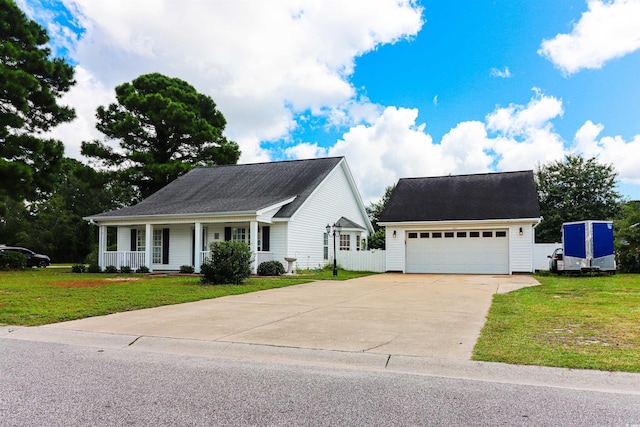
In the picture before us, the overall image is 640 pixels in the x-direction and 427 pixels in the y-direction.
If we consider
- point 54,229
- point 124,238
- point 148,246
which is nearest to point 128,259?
point 148,246

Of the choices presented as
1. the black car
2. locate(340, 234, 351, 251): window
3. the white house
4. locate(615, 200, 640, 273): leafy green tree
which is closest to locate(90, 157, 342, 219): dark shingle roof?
the white house

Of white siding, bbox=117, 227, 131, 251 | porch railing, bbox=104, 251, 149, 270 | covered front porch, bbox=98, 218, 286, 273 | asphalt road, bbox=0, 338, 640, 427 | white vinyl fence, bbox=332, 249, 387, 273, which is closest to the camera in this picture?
asphalt road, bbox=0, 338, 640, 427

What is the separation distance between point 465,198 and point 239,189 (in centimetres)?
1189

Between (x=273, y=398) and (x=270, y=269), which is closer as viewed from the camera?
(x=273, y=398)

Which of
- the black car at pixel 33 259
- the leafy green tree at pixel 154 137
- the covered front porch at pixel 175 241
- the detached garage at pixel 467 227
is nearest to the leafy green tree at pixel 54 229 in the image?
the leafy green tree at pixel 154 137

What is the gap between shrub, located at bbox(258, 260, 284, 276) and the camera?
1973 centimetres

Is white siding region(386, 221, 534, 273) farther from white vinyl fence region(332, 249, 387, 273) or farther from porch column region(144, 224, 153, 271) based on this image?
porch column region(144, 224, 153, 271)

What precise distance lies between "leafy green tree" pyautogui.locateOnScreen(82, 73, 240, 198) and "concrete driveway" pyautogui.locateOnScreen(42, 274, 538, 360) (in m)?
26.7

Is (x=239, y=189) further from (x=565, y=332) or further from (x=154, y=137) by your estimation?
(x=565, y=332)

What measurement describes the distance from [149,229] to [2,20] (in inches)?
535

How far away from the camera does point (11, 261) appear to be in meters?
25.3

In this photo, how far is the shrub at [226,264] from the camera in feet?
48.8

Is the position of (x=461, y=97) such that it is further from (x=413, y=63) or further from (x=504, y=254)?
(x=504, y=254)

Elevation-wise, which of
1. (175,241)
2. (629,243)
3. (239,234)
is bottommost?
(629,243)
